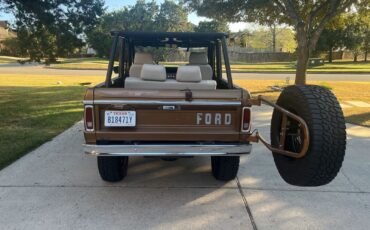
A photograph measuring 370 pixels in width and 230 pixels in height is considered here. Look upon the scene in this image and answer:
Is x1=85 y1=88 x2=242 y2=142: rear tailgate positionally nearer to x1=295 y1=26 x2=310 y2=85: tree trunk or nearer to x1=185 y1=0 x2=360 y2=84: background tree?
x1=185 y1=0 x2=360 y2=84: background tree

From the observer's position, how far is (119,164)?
4727mm

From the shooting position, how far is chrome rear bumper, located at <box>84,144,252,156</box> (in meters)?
3.92

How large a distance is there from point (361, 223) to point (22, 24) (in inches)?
434

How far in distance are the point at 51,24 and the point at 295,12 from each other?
8.38 metres

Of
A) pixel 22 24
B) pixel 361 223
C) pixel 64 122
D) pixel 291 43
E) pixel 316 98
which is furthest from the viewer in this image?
pixel 291 43

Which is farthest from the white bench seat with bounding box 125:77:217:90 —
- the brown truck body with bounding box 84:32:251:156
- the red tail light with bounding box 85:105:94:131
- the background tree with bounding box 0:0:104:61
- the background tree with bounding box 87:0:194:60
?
the background tree with bounding box 87:0:194:60

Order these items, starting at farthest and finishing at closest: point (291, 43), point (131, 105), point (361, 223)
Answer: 1. point (291, 43)
2. point (131, 105)
3. point (361, 223)

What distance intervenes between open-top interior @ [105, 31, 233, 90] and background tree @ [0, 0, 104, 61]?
5.21 metres

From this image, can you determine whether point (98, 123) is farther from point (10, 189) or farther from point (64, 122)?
point (64, 122)

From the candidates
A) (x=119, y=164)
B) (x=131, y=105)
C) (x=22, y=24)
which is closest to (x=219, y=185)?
(x=119, y=164)

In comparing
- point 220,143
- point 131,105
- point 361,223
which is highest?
point 131,105

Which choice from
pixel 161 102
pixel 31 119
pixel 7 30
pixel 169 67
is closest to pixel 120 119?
pixel 161 102

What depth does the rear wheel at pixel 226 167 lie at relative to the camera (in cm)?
470

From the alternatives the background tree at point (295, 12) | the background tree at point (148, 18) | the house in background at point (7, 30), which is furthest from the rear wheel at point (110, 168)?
the background tree at point (148, 18)
